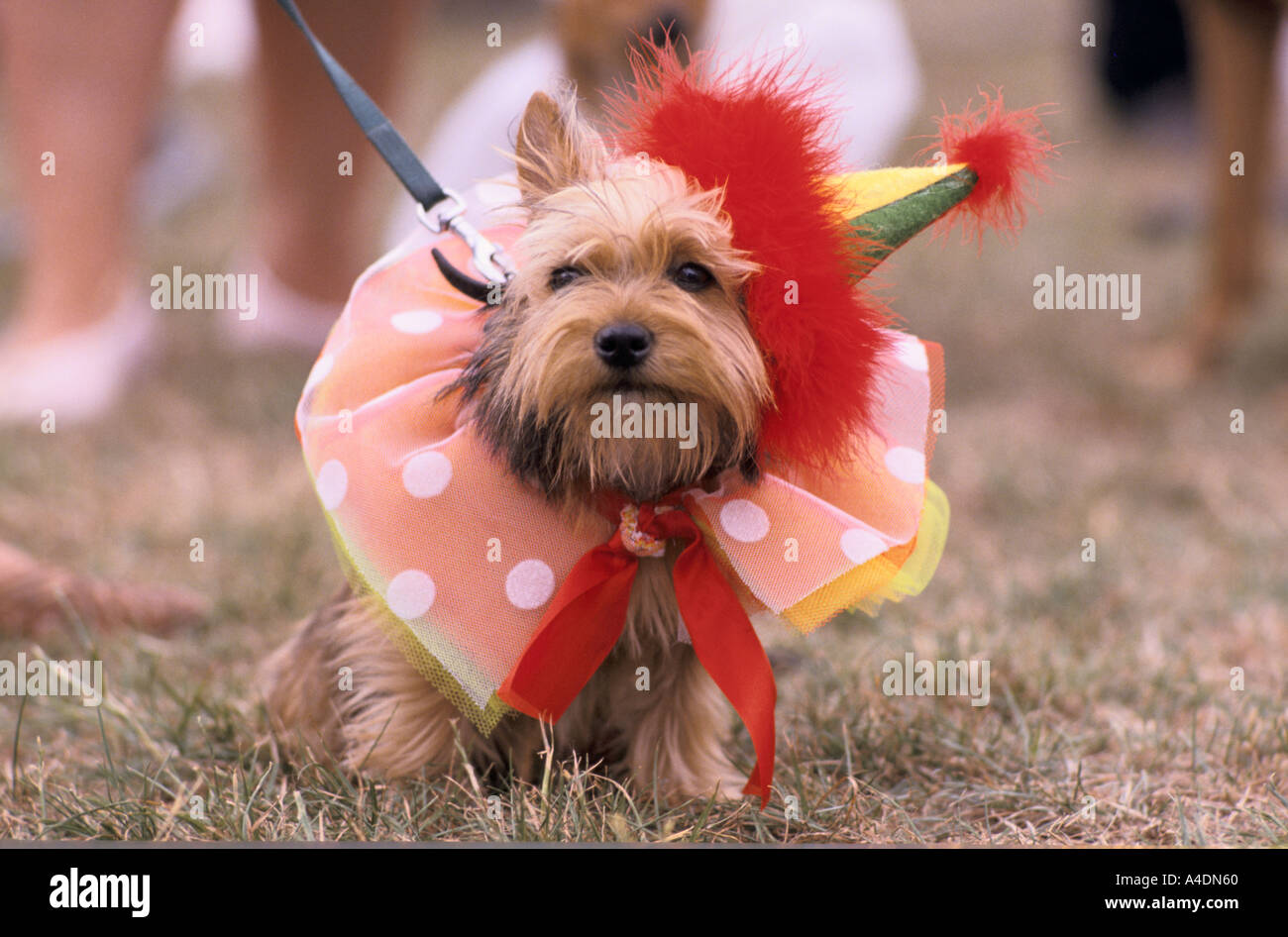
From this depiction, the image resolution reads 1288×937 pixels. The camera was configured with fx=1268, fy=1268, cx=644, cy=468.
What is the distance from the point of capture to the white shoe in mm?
4086

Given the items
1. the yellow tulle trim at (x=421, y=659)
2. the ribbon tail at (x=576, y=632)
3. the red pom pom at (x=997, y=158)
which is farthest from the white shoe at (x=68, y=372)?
the red pom pom at (x=997, y=158)

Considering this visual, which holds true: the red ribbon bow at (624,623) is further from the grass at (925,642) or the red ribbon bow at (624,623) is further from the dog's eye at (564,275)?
the dog's eye at (564,275)

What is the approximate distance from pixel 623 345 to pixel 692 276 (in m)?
0.16

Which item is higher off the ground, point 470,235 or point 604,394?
point 470,235

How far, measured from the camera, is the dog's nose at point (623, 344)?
1607mm

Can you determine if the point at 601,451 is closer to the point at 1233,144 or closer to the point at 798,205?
the point at 798,205

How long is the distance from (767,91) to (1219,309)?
3796mm

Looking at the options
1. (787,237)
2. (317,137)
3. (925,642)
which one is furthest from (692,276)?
(317,137)

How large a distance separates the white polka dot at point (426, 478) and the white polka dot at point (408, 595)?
11cm

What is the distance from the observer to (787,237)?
1.67 m
